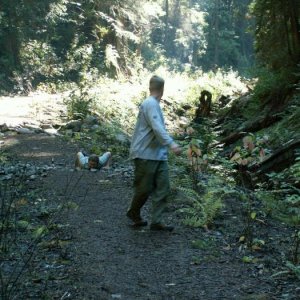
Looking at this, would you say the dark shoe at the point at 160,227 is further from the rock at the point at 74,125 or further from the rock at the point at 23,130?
the rock at the point at 74,125

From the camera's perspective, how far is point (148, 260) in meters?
5.32

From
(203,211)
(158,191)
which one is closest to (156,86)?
(158,191)

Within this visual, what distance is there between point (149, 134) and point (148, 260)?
5.34 feet

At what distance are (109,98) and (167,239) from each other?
1709 cm

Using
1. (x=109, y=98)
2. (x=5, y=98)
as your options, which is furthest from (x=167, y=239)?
(x=5, y=98)

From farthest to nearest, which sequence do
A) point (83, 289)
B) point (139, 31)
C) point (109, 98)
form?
1. point (139, 31)
2. point (109, 98)
3. point (83, 289)

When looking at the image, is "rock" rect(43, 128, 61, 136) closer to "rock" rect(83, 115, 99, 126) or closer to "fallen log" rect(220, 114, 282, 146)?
"rock" rect(83, 115, 99, 126)

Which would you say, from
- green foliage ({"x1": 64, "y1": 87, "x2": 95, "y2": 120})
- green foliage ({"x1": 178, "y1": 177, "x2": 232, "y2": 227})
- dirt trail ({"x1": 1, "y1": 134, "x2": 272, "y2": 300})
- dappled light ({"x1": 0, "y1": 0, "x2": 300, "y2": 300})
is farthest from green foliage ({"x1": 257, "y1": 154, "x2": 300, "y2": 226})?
green foliage ({"x1": 64, "y1": 87, "x2": 95, "y2": 120})

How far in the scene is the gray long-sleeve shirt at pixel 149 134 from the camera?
19.7ft

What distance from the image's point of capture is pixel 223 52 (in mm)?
60844

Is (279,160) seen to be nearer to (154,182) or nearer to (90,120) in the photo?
(154,182)

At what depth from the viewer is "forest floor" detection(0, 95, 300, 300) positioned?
4420 mm

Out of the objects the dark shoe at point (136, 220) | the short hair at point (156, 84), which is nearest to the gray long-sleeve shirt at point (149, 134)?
the short hair at point (156, 84)

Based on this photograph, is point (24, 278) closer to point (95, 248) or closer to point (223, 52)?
point (95, 248)
